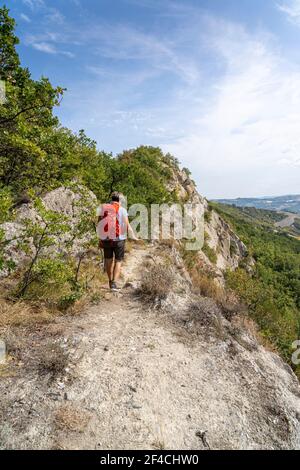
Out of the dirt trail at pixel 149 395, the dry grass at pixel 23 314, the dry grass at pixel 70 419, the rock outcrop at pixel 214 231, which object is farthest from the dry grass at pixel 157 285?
the rock outcrop at pixel 214 231

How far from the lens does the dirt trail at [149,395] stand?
11.6 feet

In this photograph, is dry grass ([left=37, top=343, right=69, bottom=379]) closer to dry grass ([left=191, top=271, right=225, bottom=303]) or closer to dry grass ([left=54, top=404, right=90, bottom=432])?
dry grass ([left=54, top=404, right=90, bottom=432])

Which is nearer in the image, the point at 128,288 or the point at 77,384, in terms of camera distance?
the point at 77,384

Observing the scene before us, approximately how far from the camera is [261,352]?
640cm

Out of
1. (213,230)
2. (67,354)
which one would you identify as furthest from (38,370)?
(213,230)

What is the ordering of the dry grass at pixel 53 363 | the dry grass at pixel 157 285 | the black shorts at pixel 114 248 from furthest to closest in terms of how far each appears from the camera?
1. the black shorts at pixel 114 248
2. the dry grass at pixel 157 285
3. the dry grass at pixel 53 363

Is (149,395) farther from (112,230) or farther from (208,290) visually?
(208,290)

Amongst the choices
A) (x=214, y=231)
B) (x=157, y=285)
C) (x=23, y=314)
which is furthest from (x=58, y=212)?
(x=214, y=231)

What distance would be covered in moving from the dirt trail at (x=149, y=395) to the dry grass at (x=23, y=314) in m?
0.37

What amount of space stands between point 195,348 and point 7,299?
418 centimetres

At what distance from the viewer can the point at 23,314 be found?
5875 mm

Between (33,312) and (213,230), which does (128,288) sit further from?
(213,230)

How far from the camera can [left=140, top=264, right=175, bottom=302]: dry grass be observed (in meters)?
7.52

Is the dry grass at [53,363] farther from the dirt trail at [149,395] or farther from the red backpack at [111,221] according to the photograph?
the red backpack at [111,221]
